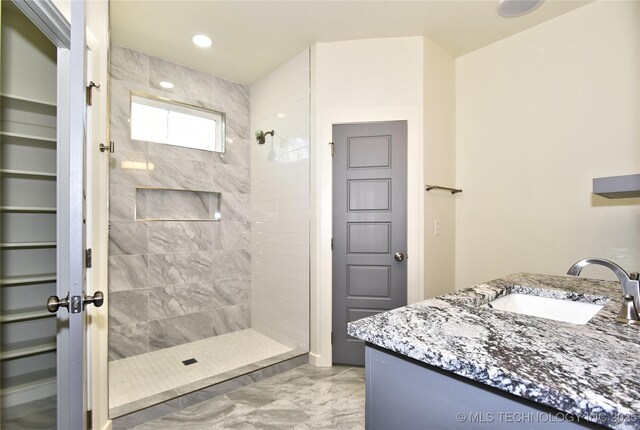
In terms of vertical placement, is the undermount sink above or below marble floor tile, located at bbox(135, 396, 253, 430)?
above

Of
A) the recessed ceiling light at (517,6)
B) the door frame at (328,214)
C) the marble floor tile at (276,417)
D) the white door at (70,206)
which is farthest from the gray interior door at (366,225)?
the white door at (70,206)

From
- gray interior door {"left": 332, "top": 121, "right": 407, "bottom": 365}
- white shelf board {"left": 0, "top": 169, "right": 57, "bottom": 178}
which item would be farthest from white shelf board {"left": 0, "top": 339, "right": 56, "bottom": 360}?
gray interior door {"left": 332, "top": 121, "right": 407, "bottom": 365}

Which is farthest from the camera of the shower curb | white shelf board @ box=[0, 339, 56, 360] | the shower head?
the shower head

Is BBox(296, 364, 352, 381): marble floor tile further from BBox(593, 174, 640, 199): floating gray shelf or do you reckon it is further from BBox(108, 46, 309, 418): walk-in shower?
BBox(593, 174, 640, 199): floating gray shelf

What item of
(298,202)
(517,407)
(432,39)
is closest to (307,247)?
(298,202)

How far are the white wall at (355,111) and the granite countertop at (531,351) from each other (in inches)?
61.1

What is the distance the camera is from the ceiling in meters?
2.25

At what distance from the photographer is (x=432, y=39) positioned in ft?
8.76

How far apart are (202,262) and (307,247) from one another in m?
1.22

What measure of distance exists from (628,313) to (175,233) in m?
3.21

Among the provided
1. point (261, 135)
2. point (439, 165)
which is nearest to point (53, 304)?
point (261, 135)

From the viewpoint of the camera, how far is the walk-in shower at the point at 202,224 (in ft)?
9.17

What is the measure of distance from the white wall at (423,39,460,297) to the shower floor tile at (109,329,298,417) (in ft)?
4.87

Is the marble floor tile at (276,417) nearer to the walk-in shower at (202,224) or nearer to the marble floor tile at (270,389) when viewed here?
the marble floor tile at (270,389)
